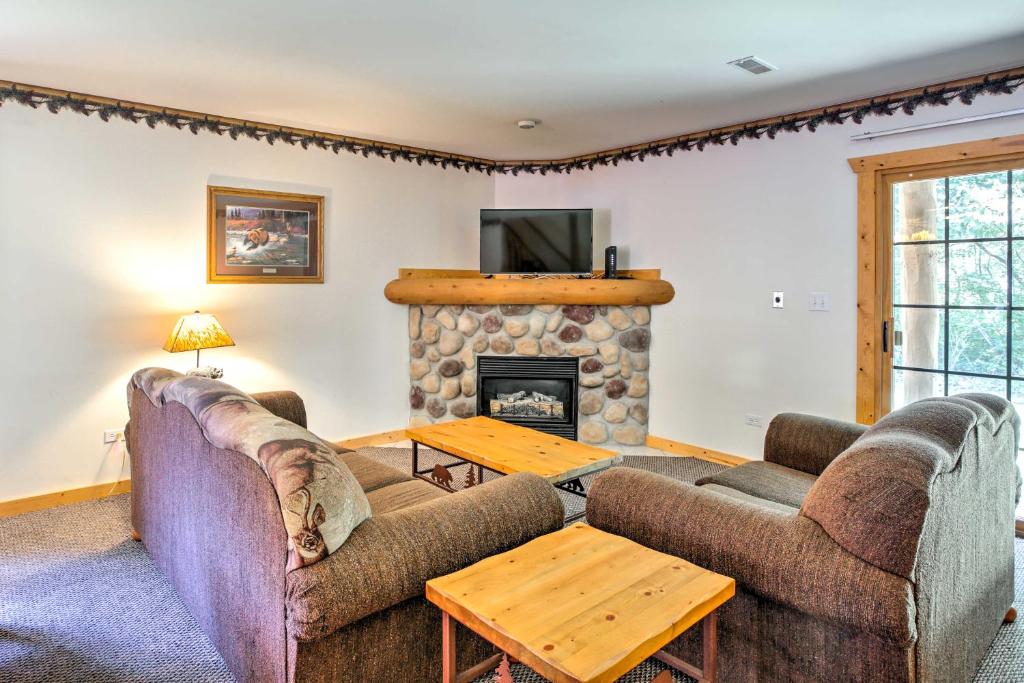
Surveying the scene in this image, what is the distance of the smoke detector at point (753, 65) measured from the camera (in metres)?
2.98

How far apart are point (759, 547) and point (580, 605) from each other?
1.77ft

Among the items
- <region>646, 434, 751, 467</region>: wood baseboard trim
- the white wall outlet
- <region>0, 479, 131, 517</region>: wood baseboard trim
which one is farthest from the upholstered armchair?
<region>0, 479, 131, 517</region>: wood baseboard trim

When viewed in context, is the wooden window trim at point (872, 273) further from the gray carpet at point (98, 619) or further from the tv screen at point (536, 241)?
the tv screen at point (536, 241)

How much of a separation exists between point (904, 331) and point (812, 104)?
1410 mm

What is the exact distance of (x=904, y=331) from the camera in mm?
3602

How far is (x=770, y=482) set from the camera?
2.53m

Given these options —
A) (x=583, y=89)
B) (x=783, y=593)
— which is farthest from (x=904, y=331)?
(x=783, y=593)

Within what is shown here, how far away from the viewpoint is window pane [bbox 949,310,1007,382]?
3.26 meters

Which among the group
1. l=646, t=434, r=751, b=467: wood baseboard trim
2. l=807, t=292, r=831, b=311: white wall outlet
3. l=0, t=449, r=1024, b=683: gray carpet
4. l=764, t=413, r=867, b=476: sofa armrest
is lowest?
l=0, t=449, r=1024, b=683: gray carpet

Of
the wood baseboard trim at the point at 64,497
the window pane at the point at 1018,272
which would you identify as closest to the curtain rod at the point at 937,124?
the window pane at the point at 1018,272

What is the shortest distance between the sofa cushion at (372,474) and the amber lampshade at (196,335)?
4.15ft

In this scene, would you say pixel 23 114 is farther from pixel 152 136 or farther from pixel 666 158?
pixel 666 158

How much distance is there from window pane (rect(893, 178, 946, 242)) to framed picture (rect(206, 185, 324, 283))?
3577 mm

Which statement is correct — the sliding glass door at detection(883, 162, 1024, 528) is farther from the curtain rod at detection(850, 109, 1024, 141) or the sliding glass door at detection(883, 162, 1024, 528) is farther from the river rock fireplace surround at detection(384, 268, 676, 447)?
the river rock fireplace surround at detection(384, 268, 676, 447)
